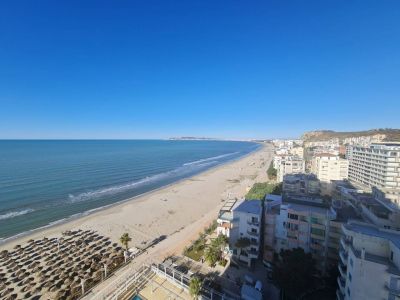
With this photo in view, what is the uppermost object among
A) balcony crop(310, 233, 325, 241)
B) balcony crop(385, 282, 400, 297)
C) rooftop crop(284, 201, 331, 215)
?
rooftop crop(284, 201, 331, 215)

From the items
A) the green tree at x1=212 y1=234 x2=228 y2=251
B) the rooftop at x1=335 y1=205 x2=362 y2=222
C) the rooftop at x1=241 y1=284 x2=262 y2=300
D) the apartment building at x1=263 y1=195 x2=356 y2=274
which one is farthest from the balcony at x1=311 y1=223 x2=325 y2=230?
the green tree at x1=212 y1=234 x2=228 y2=251

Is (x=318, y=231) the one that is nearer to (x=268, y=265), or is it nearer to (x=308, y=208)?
(x=308, y=208)

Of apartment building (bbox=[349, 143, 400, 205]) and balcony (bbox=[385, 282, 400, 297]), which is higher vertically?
apartment building (bbox=[349, 143, 400, 205])

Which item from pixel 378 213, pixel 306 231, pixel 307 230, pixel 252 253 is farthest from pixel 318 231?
pixel 252 253

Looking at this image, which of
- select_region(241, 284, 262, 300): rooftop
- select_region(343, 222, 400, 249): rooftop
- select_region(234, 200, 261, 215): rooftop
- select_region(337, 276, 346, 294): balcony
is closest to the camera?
select_region(343, 222, 400, 249): rooftop

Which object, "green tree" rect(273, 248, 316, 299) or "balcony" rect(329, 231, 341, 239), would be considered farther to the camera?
"balcony" rect(329, 231, 341, 239)

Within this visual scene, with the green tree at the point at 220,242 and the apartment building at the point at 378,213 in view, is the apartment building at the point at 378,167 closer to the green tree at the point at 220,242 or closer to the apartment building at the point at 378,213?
the apartment building at the point at 378,213

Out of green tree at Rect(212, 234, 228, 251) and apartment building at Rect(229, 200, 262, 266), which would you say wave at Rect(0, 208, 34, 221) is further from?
apartment building at Rect(229, 200, 262, 266)
